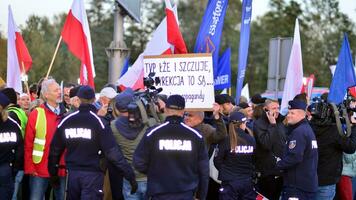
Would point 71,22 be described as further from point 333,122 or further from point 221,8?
point 333,122

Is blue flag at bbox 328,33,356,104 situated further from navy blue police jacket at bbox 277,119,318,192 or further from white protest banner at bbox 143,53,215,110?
white protest banner at bbox 143,53,215,110

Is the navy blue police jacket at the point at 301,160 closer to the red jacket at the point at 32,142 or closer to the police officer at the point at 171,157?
the police officer at the point at 171,157

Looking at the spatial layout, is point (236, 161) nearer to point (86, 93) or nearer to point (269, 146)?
point (269, 146)

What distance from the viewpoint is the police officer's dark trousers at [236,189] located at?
905cm

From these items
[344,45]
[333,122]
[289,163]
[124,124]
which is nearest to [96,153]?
[124,124]

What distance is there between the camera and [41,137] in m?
9.18

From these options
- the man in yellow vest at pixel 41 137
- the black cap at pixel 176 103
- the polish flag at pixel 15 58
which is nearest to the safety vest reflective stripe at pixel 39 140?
the man in yellow vest at pixel 41 137

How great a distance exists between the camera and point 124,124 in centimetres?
830

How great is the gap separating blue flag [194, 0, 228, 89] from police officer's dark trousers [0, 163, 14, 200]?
3753mm

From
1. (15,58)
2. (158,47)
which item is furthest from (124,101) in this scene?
(15,58)

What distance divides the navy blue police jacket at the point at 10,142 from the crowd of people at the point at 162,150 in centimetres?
1

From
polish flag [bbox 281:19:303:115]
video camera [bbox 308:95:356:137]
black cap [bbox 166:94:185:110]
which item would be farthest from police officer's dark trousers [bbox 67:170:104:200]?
polish flag [bbox 281:19:303:115]

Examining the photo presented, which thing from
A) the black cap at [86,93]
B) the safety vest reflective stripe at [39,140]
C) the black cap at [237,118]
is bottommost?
the safety vest reflective stripe at [39,140]

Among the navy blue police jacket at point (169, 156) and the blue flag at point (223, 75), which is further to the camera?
the blue flag at point (223, 75)
